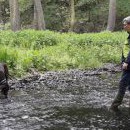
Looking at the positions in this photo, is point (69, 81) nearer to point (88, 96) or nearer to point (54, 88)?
point (54, 88)

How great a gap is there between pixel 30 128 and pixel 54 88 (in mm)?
5148

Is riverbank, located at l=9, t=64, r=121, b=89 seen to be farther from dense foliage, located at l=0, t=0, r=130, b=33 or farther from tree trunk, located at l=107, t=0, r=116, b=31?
dense foliage, located at l=0, t=0, r=130, b=33

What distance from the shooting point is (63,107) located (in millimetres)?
10977

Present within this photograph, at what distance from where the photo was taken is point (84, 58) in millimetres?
19062

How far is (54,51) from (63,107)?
922cm

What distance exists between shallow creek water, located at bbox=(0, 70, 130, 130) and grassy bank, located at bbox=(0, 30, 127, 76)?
1.77 meters

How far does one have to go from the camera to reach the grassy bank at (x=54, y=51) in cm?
1678

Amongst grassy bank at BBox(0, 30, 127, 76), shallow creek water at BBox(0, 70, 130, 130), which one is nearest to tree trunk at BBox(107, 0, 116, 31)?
grassy bank at BBox(0, 30, 127, 76)

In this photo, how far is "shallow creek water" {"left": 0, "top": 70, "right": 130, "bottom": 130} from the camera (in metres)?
9.26

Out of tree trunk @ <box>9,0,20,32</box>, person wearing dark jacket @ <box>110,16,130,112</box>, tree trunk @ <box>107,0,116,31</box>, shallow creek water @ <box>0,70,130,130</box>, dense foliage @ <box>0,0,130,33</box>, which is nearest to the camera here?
Result: shallow creek water @ <box>0,70,130,130</box>

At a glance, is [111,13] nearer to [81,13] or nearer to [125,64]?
[81,13]

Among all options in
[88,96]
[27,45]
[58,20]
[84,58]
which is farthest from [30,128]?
[58,20]

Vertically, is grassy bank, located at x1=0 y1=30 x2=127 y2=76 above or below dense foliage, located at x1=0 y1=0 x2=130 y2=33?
below

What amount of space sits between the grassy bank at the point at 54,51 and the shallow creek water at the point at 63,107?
5.81ft
